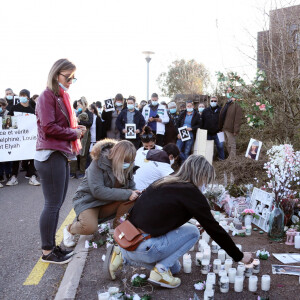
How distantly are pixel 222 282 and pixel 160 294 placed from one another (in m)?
0.56

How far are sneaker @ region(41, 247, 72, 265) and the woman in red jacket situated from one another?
121 millimetres

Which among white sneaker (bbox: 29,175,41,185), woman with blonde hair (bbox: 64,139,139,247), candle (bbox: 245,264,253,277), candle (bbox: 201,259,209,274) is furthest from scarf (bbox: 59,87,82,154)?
white sneaker (bbox: 29,175,41,185)

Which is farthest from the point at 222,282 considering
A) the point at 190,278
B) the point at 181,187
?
the point at 181,187

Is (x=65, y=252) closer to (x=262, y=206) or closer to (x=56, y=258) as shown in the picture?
(x=56, y=258)

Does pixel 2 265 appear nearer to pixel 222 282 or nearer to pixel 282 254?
pixel 222 282

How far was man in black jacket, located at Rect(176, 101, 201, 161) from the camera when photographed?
33.4 ft

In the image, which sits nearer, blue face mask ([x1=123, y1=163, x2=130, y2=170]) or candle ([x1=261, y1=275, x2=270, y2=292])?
candle ([x1=261, y1=275, x2=270, y2=292])

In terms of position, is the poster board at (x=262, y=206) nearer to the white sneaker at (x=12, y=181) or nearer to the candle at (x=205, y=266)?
the candle at (x=205, y=266)

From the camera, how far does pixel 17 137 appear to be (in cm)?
893

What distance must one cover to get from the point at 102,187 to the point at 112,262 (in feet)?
3.36

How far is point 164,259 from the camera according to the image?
338cm

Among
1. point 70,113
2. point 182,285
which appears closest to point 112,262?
point 182,285

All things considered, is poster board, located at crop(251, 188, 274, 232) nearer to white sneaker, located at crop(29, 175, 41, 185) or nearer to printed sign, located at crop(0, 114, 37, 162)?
white sneaker, located at crop(29, 175, 41, 185)

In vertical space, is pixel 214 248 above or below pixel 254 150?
below
